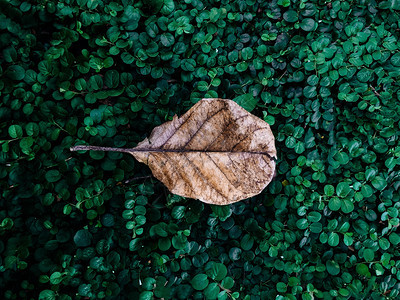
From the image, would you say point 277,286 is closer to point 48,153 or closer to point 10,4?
point 48,153

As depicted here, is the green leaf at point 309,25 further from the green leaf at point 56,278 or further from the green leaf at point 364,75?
the green leaf at point 56,278

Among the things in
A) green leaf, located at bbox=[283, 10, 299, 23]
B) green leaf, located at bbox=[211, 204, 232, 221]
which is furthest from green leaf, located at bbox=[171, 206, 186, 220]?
green leaf, located at bbox=[283, 10, 299, 23]

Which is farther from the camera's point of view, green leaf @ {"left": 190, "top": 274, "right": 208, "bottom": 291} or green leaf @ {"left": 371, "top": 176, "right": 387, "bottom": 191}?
green leaf @ {"left": 371, "top": 176, "right": 387, "bottom": 191}

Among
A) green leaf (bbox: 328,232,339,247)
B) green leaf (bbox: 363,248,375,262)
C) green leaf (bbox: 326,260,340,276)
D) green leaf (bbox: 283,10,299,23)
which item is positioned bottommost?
green leaf (bbox: 326,260,340,276)

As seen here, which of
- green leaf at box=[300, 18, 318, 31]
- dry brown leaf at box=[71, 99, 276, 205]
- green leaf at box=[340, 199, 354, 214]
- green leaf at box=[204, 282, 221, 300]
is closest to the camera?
dry brown leaf at box=[71, 99, 276, 205]

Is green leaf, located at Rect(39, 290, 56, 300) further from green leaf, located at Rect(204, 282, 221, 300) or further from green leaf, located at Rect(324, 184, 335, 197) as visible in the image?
green leaf, located at Rect(324, 184, 335, 197)

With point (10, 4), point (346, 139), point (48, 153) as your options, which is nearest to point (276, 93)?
point (346, 139)

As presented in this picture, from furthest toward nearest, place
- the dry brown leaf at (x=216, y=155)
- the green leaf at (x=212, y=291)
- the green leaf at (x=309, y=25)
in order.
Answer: the green leaf at (x=309, y=25)
the green leaf at (x=212, y=291)
the dry brown leaf at (x=216, y=155)

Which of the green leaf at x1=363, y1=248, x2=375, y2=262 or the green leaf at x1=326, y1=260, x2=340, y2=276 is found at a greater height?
the green leaf at x1=363, y1=248, x2=375, y2=262

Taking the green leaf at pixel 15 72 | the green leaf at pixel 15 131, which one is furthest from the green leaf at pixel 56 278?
the green leaf at pixel 15 72
